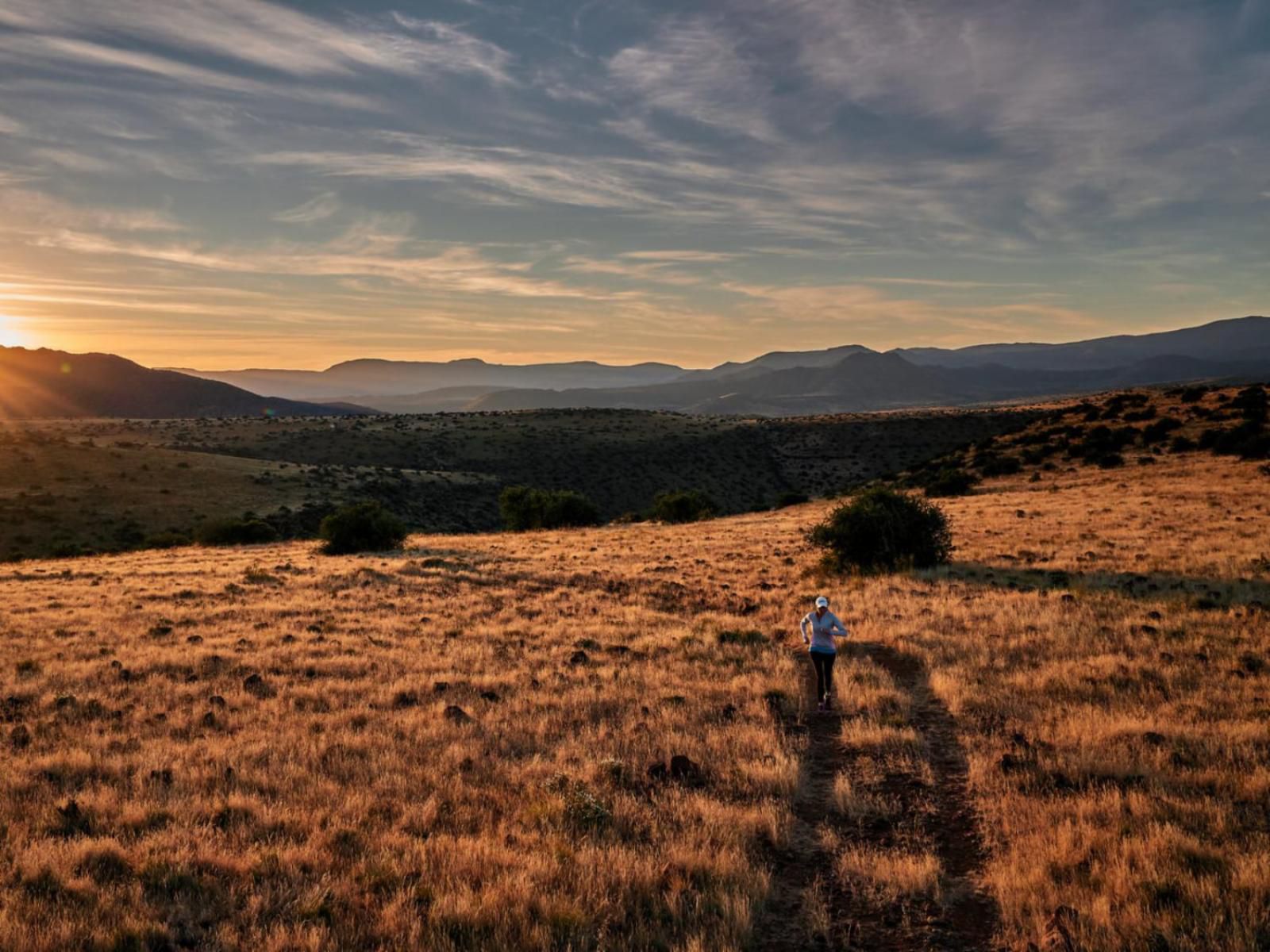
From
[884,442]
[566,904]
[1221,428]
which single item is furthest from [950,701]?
[884,442]

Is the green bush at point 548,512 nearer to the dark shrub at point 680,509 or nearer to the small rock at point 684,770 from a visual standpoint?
the dark shrub at point 680,509

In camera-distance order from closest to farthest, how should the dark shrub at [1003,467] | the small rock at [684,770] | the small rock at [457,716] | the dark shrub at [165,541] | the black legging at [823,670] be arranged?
1. the small rock at [684,770]
2. the small rock at [457,716]
3. the black legging at [823,670]
4. the dark shrub at [165,541]
5. the dark shrub at [1003,467]

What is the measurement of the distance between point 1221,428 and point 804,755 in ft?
164

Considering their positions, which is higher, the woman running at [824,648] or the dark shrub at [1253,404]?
the dark shrub at [1253,404]

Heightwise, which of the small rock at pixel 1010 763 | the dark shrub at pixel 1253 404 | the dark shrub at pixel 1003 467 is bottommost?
the small rock at pixel 1010 763

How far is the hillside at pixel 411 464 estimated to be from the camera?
2148 inches

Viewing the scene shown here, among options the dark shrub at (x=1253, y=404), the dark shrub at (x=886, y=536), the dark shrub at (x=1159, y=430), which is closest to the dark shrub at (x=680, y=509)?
the dark shrub at (x=886, y=536)

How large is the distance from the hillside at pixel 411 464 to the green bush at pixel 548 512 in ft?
41.0

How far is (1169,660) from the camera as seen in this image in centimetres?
1170

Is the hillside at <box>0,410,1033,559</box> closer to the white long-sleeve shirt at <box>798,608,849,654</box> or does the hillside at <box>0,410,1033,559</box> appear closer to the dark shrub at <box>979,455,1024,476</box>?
the dark shrub at <box>979,455,1024,476</box>

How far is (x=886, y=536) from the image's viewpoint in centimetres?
2338

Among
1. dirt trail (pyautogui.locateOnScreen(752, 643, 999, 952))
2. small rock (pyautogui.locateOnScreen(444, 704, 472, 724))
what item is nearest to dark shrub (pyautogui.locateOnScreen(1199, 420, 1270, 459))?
dirt trail (pyautogui.locateOnScreen(752, 643, 999, 952))

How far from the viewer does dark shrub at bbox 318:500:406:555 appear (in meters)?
35.0

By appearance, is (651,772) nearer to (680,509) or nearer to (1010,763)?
(1010,763)
